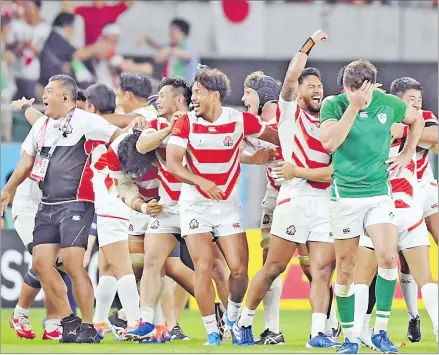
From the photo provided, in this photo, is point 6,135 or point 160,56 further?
point 160,56

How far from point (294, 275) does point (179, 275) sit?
16.9ft

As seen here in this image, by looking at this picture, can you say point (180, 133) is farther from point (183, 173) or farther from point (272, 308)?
point (272, 308)

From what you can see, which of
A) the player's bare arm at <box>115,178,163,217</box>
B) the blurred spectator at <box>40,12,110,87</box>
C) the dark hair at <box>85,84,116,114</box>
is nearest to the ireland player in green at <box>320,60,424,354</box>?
the player's bare arm at <box>115,178,163,217</box>

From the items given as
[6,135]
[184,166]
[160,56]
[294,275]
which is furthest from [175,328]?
[160,56]

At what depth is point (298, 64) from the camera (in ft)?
31.2

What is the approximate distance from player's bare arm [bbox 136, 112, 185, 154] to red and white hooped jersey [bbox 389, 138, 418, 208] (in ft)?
5.67

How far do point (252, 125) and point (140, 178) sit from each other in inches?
50.2

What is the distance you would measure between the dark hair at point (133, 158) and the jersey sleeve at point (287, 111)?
132 centimetres

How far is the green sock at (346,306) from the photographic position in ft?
30.0

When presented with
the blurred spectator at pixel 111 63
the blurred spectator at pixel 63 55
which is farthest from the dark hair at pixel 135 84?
the blurred spectator at pixel 111 63

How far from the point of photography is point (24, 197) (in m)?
12.4

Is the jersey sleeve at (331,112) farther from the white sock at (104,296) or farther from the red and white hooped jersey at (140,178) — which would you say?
the white sock at (104,296)

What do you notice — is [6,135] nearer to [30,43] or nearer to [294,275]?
[30,43]

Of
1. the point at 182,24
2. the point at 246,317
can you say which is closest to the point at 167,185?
the point at 246,317
